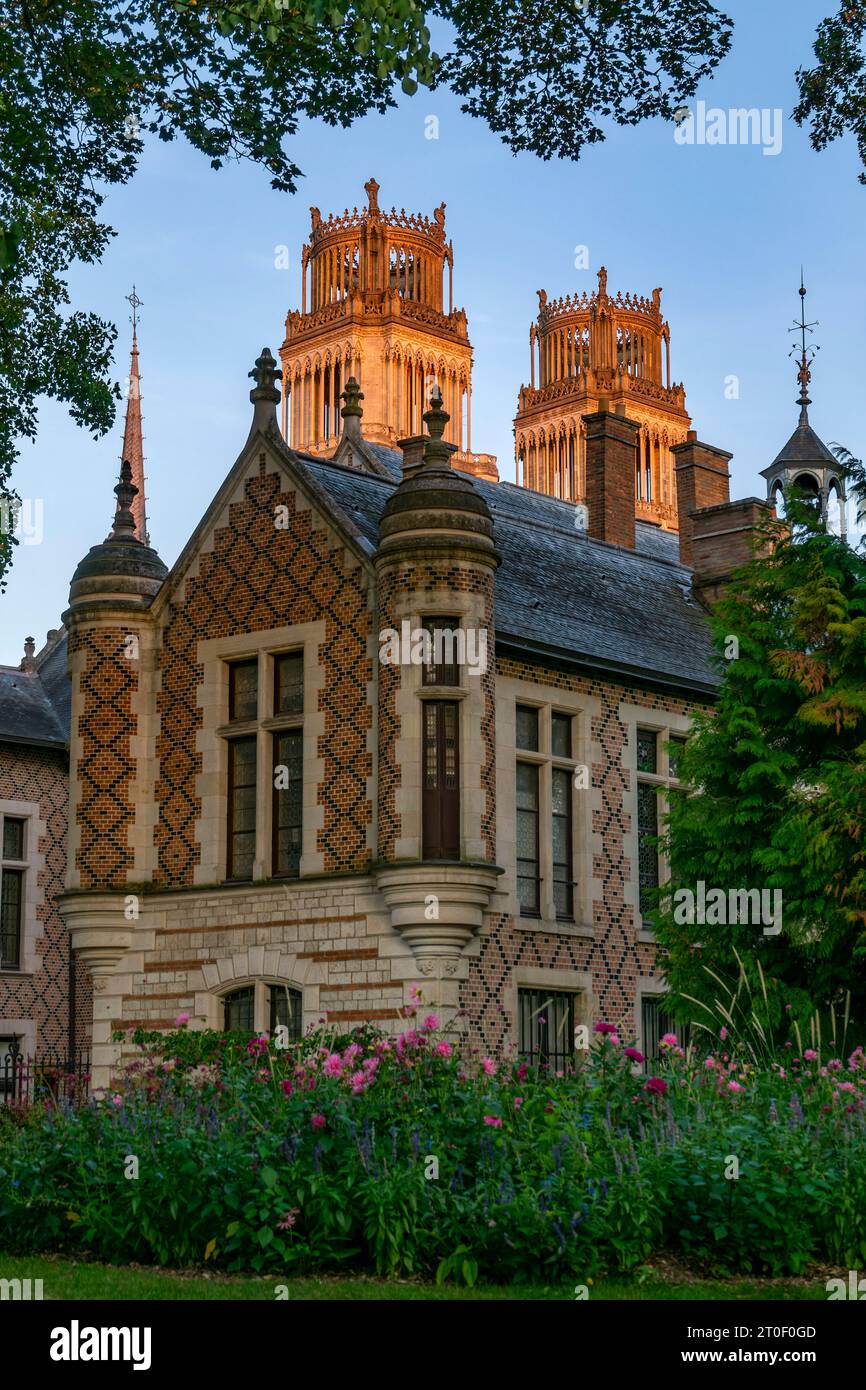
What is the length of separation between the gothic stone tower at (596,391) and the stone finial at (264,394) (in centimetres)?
9464

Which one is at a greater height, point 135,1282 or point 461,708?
point 461,708

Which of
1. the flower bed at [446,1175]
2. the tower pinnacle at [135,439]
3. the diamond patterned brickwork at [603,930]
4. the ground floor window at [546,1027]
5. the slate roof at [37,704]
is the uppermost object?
the tower pinnacle at [135,439]

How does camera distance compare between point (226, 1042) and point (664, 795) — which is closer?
point (226, 1042)

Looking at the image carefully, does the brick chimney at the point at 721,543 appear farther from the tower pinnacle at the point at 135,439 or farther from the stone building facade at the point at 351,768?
the tower pinnacle at the point at 135,439

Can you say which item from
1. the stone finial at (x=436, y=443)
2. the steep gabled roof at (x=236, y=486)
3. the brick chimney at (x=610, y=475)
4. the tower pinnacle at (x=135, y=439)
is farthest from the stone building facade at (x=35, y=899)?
the tower pinnacle at (x=135, y=439)

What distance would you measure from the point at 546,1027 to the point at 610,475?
11258 mm

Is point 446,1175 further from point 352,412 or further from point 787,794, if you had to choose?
point 352,412

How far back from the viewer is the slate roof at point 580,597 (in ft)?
78.9

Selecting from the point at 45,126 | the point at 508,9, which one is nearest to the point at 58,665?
the point at 45,126

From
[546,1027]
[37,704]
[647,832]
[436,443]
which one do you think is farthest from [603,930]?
[37,704]

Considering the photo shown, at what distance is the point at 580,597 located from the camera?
87.3 ft

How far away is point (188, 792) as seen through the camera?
23875mm

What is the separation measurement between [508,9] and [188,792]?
10939 millimetres

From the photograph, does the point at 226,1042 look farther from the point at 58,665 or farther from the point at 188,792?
the point at 58,665
